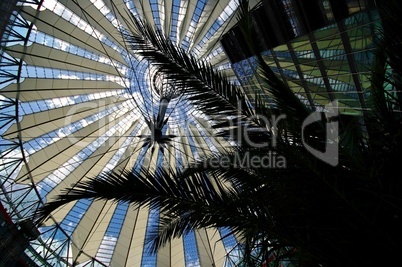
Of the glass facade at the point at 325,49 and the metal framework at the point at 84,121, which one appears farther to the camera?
the metal framework at the point at 84,121

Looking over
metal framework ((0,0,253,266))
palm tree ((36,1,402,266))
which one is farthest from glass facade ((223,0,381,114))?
palm tree ((36,1,402,266))

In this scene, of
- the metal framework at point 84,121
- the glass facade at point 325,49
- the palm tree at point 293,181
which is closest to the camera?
the palm tree at point 293,181

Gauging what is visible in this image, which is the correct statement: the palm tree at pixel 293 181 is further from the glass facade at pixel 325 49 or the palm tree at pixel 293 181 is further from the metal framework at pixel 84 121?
the metal framework at pixel 84 121

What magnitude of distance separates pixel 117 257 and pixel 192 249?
4136mm

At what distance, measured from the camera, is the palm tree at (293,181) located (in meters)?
3.24

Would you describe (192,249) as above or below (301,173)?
below

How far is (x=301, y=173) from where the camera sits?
387 centimetres

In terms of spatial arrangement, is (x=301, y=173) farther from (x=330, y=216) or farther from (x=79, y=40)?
(x=79, y=40)

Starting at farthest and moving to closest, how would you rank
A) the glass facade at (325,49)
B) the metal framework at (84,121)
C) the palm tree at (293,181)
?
1. the metal framework at (84,121)
2. the glass facade at (325,49)
3. the palm tree at (293,181)

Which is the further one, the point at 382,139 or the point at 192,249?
the point at 192,249

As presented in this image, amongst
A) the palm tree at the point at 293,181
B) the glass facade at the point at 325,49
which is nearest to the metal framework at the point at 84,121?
the glass facade at the point at 325,49

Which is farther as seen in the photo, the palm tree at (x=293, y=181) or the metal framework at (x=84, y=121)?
the metal framework at (x=84, y=121)

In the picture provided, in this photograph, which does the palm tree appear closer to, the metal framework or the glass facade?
the glass facade

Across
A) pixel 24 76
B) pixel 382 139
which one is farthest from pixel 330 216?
pixel 24 76
